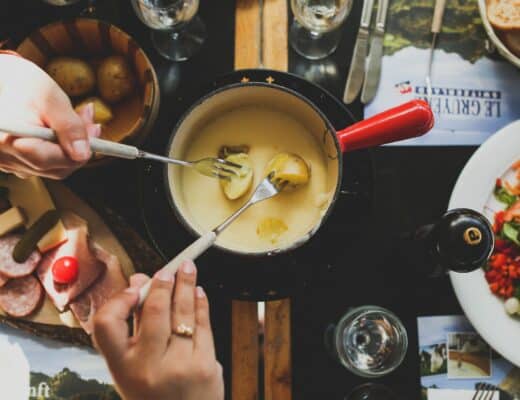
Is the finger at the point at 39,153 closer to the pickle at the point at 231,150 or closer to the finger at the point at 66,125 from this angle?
the finger at the point at 66,125

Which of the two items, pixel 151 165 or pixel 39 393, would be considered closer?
pixel 151 165

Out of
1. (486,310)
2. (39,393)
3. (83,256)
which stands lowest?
(39,393)

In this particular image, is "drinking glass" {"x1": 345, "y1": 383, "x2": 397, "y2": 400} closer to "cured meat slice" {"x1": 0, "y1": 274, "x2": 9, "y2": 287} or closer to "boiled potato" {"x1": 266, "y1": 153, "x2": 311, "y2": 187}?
"boiled potato" {"x1": 266, "y1": 153, "x2": 311, "y2": 187}

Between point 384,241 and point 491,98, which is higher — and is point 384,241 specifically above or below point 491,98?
below

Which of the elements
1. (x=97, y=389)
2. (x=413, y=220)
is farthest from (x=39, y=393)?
(x=413, y=220)

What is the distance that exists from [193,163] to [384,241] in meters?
0.37

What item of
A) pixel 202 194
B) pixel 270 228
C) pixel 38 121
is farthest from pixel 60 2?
pixel 270 228

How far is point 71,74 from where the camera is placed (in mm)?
925

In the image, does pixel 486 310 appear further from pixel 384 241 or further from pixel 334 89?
pixel 334 89

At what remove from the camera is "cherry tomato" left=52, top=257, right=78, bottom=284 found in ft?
3.00

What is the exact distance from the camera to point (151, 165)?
87 centimetres

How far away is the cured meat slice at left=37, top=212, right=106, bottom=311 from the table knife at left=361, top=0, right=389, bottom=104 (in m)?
0.54

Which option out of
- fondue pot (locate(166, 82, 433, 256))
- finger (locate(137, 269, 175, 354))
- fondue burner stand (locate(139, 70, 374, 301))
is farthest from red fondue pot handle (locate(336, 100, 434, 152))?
finger (locate(137, 269, 175, 354))

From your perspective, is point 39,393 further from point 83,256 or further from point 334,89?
point 334,89
